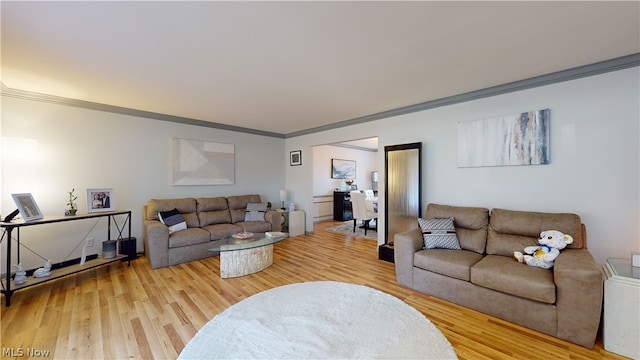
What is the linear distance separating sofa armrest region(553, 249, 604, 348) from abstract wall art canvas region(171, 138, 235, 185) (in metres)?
5.10

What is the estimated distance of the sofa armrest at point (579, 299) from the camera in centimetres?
182

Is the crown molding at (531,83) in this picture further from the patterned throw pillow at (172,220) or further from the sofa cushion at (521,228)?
the patterned throw pillow at (172,220)

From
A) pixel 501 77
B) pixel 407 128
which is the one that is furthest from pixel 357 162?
pixel 501 77

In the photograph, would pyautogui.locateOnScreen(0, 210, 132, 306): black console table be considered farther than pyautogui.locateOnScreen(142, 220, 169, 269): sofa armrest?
No

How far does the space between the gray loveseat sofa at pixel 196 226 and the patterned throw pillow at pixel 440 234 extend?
9.45 ft

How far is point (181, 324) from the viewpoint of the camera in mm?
2129

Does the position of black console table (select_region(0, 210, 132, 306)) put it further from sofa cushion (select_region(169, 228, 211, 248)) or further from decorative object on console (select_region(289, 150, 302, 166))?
decorative object on console (select_region(289, 150, 302, 166))

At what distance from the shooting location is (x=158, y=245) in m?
3.43

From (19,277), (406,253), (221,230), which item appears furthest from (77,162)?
(406,253)

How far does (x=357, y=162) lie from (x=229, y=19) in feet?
23.0

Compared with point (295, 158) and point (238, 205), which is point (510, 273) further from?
point (295, 158)

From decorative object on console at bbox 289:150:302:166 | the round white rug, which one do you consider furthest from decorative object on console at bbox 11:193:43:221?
decorative object on console at bbox 289:150:302:166

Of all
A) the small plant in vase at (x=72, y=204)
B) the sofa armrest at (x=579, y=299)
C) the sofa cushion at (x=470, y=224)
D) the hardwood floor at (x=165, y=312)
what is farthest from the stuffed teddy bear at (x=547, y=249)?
the small plant in vase at (x=72, y=204)

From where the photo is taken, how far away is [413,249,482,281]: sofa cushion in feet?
8.00
